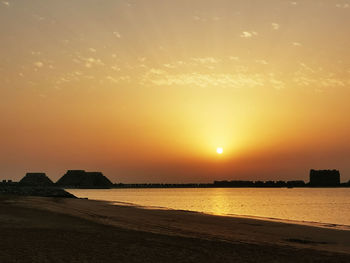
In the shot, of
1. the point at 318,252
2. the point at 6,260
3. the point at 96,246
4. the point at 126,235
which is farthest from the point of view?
the point at 126,235

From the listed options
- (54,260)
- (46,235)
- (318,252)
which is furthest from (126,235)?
(318,252)

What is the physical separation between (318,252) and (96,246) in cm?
1076

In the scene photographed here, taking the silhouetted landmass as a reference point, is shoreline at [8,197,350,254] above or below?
below

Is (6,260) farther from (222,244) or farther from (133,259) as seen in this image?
(222,244)

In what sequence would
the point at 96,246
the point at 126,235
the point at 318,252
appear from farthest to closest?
the point at 126,235
the point at 318,252
the point at 96,246

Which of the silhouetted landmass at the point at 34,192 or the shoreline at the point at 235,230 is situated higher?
the silhouetted landmass at the point at 34,192

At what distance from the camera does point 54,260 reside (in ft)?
47.8

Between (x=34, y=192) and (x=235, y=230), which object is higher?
(x=34, y=192)

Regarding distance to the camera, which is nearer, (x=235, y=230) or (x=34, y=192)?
(x=235, y=230)

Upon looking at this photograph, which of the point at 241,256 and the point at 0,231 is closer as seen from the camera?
the point at 241,256

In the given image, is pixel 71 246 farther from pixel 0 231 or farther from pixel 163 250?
pixel 0 231

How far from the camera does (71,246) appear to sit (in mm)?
17797

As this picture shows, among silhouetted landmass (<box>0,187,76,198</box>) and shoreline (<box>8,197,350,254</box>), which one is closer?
shoreline (<box>8,197,350,254</box>)

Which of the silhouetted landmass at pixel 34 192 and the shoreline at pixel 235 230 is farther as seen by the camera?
the silhouetted landmass at pixel 34 192
